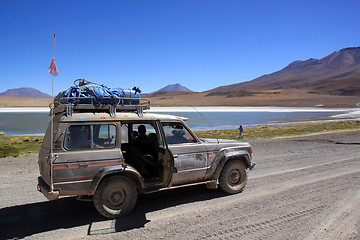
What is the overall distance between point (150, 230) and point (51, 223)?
1789 mm

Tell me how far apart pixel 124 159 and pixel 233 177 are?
8.54ft

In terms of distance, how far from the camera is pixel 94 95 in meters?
5.39

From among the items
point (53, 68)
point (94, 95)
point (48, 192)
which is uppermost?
point (53, 68)

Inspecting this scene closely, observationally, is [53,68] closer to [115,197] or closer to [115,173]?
[115,173]

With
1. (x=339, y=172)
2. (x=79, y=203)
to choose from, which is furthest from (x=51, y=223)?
(x=339, y=172)

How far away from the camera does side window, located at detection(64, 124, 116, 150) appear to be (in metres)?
5.02

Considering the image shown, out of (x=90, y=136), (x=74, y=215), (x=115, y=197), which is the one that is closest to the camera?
(x=90, y=136)

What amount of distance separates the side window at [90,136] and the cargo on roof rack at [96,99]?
28 cm

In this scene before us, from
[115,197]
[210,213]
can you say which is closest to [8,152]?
[115,197]

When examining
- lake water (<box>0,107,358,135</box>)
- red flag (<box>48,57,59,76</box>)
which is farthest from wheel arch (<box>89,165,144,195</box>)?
lake water (<box>0,107,358,135</box>)

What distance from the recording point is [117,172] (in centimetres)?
527

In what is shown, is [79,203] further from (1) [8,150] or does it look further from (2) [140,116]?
(1) [8,150]

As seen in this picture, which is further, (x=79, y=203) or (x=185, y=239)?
(x=79, y=203)

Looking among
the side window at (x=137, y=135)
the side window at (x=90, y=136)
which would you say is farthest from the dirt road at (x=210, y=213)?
the side window at (x=90, y=136)
